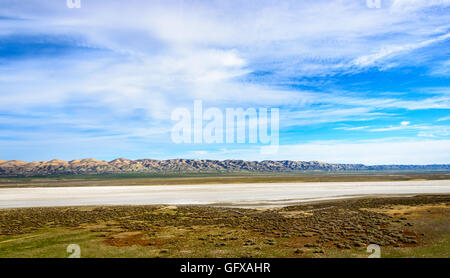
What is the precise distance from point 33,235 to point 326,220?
26.7 m

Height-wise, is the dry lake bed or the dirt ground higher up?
the dirt ground

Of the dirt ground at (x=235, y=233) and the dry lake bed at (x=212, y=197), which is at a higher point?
the dirt ground at (x=235, y=233)

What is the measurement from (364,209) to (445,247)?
54.0 ft

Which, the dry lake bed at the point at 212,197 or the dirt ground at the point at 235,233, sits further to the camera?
the dry lake bed at the point at 212,197

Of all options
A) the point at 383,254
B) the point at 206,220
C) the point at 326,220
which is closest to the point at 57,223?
the point at 206,220

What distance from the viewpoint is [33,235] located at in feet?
71.5

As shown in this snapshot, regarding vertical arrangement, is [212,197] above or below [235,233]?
below

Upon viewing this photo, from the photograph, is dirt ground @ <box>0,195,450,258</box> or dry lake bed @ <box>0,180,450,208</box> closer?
dirt ground @ <box>0,195,450,258</box>

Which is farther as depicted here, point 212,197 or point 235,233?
point 212,197

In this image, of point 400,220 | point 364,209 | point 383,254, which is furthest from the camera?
point 364,209
